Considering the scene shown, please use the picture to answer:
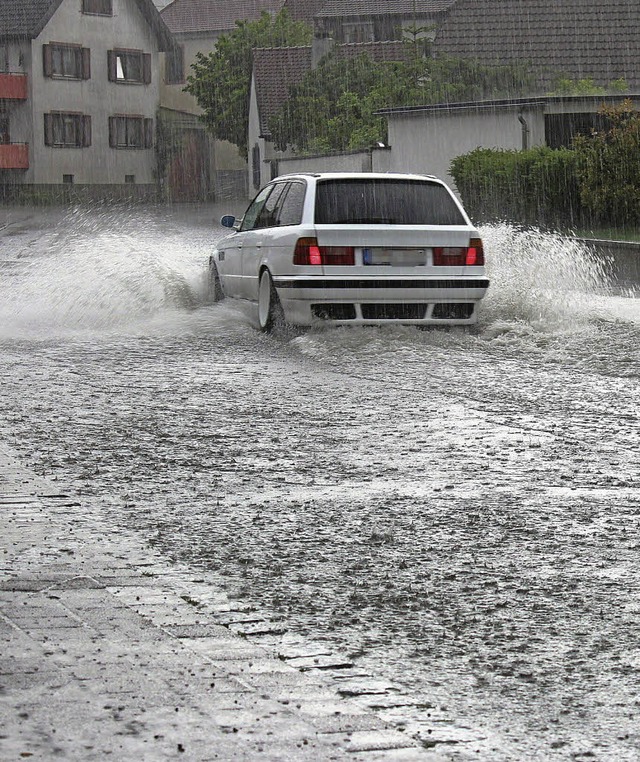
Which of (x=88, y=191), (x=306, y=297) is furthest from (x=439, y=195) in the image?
(x=88, y=191)

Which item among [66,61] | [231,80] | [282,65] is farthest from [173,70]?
[282,65]

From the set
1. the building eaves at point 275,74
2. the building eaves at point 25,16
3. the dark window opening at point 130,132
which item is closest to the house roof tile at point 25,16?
the building eaves at point 25,16

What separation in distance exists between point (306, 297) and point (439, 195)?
177 centimetres

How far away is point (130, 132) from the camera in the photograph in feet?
258

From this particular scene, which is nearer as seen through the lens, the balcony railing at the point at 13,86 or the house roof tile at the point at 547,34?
the house roof tile at the point at 547,34

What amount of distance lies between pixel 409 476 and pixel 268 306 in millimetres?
6997

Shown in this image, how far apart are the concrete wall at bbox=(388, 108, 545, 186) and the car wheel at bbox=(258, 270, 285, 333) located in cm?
2383

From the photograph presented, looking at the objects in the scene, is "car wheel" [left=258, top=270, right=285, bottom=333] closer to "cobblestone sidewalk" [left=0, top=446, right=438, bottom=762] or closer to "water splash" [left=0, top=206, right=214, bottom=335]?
"water splash" [left=0, top=206, right=214, bottom=335]

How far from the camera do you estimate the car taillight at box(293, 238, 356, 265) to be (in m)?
13.8

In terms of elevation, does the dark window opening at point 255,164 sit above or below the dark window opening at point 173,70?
below

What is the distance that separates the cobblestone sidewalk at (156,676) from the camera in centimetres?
394

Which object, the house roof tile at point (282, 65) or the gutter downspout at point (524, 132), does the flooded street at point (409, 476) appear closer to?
the gutter downspout at point (524, 132)

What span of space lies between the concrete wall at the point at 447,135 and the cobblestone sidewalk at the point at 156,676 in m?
33.1

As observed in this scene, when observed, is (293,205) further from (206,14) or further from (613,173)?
(206,14)
